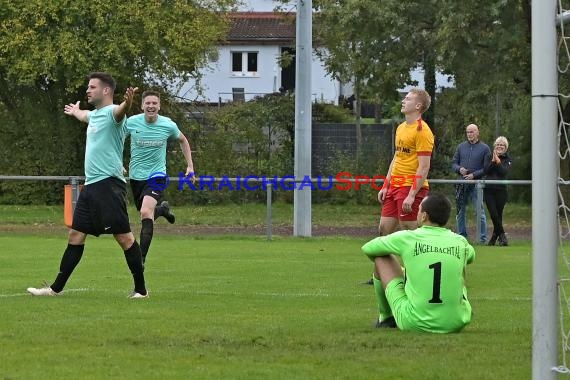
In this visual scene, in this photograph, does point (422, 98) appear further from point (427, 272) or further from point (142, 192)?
point (427, 272)

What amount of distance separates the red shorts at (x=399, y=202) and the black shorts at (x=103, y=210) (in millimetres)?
2860

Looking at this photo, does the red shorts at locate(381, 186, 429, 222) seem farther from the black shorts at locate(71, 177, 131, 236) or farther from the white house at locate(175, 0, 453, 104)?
the white house at locate(175, 0, 453, 104)

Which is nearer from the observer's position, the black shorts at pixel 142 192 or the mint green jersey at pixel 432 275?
the mint green jersey at pixel 432 275

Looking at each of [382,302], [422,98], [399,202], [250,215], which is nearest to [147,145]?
[399,202]

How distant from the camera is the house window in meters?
71.8

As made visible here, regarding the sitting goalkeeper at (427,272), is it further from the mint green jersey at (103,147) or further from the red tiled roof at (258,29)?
the red tiled roof at (258,29)

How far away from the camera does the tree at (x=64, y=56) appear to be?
31.8 m

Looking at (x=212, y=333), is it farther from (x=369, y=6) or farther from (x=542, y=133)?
(x=369, y=6)

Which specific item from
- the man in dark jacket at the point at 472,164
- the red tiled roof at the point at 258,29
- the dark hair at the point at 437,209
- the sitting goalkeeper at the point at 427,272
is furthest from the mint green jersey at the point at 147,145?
the red tiled roof at the point at 258,29

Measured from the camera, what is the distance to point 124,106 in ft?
32.9

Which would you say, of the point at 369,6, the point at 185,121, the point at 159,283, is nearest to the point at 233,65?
the point at 185,121

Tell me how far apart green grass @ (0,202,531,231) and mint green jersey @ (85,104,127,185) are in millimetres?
15126

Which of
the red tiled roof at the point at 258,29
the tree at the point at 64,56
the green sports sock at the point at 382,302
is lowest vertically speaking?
the green sports sock at the point at 382,302

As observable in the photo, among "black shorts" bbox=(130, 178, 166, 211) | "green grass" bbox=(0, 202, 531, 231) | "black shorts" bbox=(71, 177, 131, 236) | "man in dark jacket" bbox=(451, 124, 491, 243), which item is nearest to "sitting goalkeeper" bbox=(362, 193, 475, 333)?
"black shorts" bbox=(71, 177, 131, 236)
